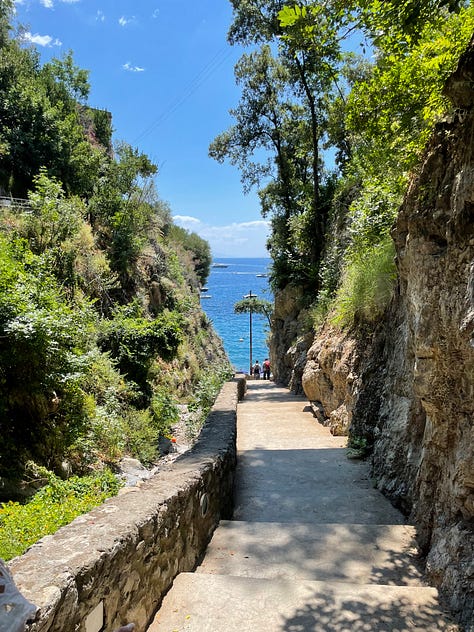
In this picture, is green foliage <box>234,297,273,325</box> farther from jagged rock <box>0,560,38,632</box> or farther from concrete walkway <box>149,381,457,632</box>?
jagged rock <box>0,560,38,632</box>

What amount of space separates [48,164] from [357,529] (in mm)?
17258

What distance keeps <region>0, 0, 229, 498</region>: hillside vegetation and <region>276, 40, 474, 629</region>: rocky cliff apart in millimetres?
4704

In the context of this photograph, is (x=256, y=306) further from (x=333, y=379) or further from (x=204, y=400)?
(x=333, y=379)

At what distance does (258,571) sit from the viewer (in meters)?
3.35

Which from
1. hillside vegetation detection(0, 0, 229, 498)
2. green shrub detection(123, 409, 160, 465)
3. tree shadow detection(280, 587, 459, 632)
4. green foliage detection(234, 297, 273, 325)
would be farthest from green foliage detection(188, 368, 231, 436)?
green foliage detection(234, 297, 273, 325)

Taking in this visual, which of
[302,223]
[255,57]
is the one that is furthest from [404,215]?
[255,57]

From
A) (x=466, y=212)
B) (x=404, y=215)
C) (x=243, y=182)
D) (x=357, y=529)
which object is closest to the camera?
(x=466, y=212)

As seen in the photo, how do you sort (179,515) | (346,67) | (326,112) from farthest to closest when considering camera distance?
(346,67) < (326,112) < (179,515)

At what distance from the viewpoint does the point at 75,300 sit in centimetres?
1083

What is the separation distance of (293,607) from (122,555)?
1.19 meters

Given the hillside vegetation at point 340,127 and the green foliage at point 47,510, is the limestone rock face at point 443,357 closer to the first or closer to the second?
the hillside vegetation at point 340,127

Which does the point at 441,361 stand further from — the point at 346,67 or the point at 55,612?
the point at 346,67

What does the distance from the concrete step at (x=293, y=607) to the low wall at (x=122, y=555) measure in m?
0.19

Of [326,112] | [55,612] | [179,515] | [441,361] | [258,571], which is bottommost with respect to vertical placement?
[258,571]
